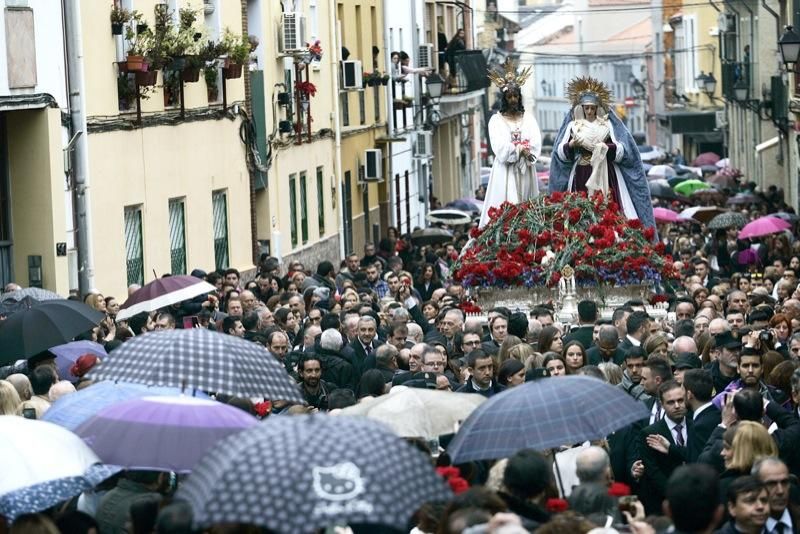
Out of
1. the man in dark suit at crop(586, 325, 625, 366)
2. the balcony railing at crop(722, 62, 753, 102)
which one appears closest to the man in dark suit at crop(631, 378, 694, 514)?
the man in dark suit at crop(586, 325, 625, 366)

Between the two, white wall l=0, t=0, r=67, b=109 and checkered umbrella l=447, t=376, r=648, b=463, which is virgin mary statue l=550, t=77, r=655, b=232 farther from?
checkered umbrella l=447, t=376, r=648, b=463

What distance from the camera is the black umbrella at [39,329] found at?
47.6 ft

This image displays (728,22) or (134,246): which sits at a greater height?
(728,22)

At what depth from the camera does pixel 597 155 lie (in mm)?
23906

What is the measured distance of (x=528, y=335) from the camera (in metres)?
17.1

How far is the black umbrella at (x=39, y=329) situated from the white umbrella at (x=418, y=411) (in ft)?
14.6

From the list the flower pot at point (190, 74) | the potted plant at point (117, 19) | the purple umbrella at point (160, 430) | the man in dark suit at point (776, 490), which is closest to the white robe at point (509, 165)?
the flower pot at point (190, 74)

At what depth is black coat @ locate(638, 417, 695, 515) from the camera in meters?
11.0

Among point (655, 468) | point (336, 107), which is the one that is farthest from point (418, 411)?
point (336, 107)

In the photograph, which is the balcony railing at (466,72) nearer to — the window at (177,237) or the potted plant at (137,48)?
the window at (177,237)

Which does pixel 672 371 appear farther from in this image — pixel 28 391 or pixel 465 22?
pixel 465 22

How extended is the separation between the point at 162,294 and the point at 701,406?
7.83 metres

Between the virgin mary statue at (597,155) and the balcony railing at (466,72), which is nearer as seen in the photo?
the virgin mary statue at (597,155)

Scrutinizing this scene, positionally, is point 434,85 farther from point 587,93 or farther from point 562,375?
point 562,375
